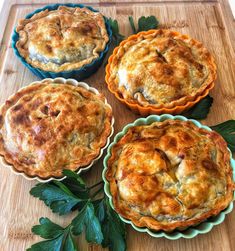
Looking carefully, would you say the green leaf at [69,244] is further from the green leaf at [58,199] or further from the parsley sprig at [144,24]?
the parsley sprig at [144,24]

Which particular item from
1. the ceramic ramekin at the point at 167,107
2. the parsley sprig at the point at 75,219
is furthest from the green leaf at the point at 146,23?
the parsley sprig at the point at 75,219

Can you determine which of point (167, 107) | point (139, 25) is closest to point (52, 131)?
point (167, 107)

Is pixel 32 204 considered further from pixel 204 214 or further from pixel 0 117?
pixel 204 214

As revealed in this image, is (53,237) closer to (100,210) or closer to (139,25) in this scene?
(100,210)

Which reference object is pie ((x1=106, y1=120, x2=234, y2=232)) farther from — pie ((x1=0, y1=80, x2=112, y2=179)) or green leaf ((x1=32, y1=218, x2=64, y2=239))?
green leaf ((x1=32, y1=218, x2=64, y2=239))

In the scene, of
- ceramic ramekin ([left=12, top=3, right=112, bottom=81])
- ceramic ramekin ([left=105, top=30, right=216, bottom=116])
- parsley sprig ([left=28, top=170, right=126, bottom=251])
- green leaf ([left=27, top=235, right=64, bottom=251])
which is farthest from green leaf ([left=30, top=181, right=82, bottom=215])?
ceramic ramekin ([left=12, top=3, right=112, bottom=81])
